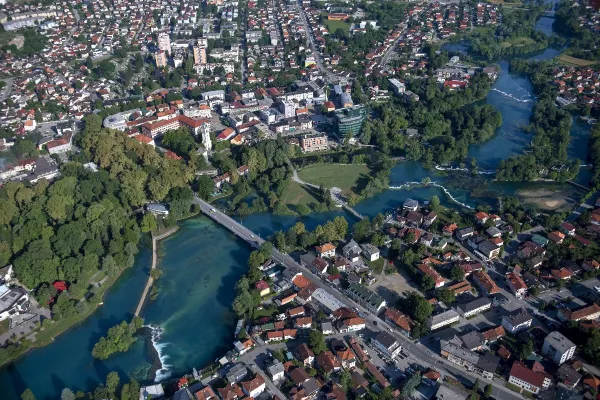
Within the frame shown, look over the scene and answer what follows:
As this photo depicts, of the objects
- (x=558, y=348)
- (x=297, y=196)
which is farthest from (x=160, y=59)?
(x=558, y=348)

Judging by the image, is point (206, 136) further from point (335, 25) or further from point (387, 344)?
point (335, 25)

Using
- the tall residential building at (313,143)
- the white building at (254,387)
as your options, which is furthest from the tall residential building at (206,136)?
the white building at (254,387)

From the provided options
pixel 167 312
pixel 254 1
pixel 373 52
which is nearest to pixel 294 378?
pixel 167 312

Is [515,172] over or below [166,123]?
below

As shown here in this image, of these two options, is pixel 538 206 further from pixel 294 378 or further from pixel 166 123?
pixel 166 123

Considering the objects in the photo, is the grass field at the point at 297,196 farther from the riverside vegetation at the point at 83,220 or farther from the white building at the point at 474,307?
the white building at the point at 474,307

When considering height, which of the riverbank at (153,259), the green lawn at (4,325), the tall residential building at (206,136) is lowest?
the riverbank at (153,259)
